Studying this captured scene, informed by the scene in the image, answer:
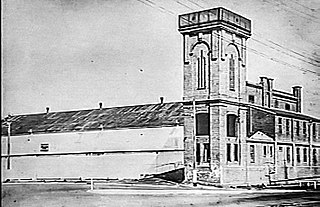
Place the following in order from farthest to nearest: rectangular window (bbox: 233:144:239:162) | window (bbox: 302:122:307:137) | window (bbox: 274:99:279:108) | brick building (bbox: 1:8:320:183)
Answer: window (bbox: 302:122:307:137) → window (bbox: 274:99:279:108) → rectangular window (bbox: 233:144:239:162) → brick building (bbox: 1:8:320:183)

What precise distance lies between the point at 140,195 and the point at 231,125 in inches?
23.6

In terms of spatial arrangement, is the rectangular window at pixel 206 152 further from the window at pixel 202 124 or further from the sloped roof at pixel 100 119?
the sloped roof at pixel 100 119

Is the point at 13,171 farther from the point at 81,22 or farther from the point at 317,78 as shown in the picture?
the point at 317,78

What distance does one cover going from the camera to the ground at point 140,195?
97.9 inches

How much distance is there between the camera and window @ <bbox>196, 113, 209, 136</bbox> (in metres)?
2.99

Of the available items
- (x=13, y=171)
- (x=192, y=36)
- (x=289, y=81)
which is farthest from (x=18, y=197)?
(x=289, y=81)

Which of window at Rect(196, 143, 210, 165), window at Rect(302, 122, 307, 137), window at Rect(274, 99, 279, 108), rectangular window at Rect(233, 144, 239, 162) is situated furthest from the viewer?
window at Rect(302, 122, 307, 137)

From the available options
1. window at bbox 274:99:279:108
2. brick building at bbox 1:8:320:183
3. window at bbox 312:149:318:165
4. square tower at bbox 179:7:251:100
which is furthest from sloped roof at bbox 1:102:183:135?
window at bbox 312:149:318:165

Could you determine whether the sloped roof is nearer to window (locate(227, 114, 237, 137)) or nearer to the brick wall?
window (locate(227, 114, 237, 137))

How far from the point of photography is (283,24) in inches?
132

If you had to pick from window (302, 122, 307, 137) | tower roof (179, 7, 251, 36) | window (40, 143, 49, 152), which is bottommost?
window (40, 143, 49, 152)

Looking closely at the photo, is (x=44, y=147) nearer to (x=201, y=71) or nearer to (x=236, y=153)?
(x=201, y=71)

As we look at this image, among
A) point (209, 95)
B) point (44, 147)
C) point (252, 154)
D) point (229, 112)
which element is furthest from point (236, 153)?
point (44, 147)

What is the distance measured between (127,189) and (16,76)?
28.7 inches
